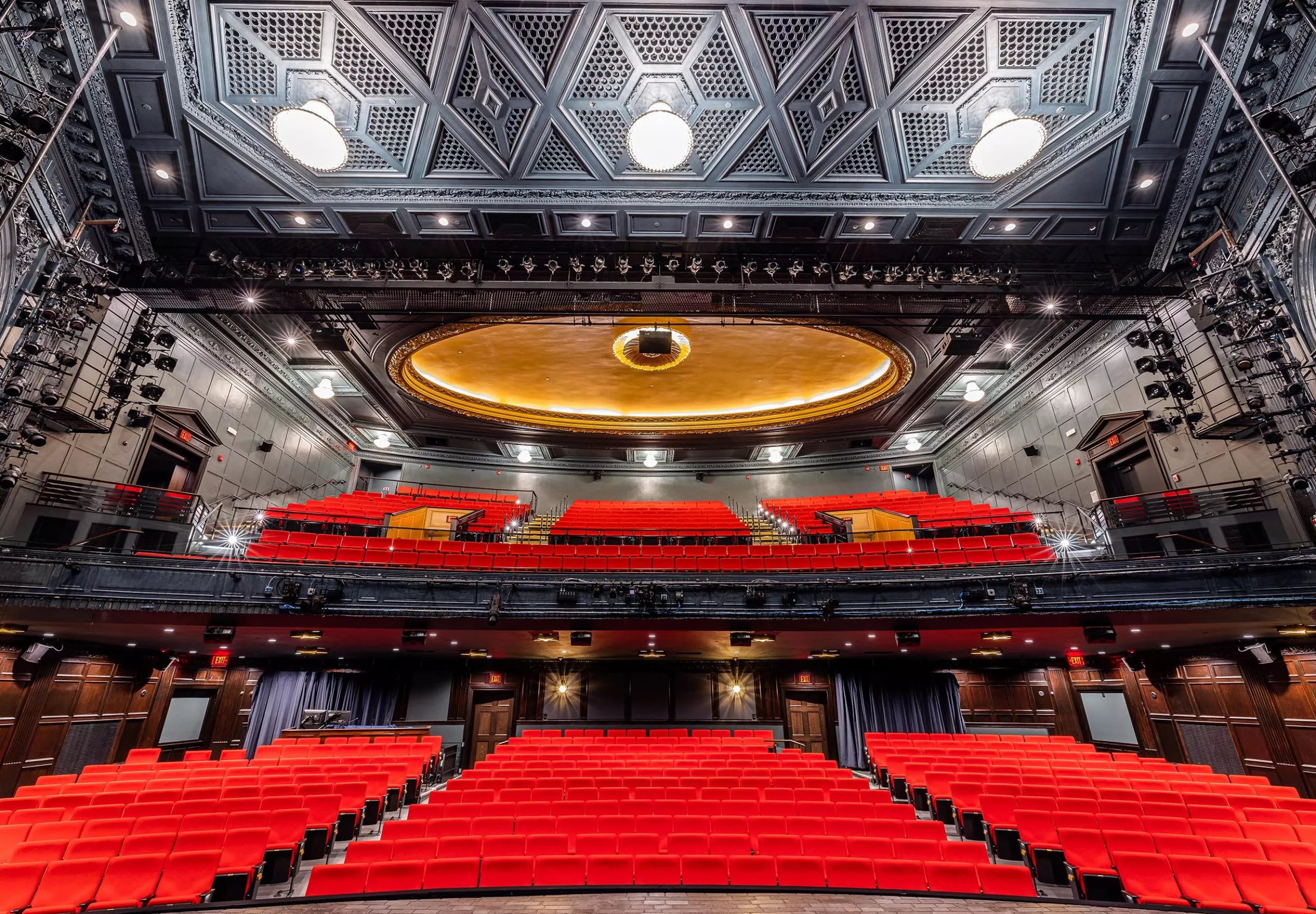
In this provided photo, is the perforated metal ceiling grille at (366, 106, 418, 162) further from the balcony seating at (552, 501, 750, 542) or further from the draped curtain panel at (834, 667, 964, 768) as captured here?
the draped curtain panel at (834, 667, 964, 768)

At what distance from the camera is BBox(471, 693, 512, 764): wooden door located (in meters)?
9.70

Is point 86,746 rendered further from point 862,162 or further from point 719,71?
point 862,162

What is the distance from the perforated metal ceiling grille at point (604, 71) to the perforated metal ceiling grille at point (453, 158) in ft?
5.15

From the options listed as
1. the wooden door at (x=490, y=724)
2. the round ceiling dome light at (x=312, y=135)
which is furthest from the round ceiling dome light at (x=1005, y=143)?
the wooden door at (x=490, y=724)

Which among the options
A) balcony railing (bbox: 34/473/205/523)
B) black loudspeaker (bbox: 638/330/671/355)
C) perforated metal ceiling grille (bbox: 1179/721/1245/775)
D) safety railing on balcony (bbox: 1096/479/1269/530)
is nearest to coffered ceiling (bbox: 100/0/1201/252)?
black loudspeaker (bbox: 638/330/671/355)

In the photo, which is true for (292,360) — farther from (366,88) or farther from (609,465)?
(609,465)

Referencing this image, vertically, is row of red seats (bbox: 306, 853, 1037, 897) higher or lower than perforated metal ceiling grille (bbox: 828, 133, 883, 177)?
lower

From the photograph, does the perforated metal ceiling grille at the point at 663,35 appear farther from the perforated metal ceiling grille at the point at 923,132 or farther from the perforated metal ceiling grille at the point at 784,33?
the perforated metal ceiling grille at the point at 923,132

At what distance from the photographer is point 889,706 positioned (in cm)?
954

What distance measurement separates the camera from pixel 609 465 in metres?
15.6

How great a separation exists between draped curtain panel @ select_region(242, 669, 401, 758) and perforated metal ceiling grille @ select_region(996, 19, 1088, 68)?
12811 millimetres

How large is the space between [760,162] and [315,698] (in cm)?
1138

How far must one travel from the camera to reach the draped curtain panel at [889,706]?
9406 mm

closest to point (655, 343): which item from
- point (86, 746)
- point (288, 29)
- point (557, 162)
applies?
point (557, 162)
